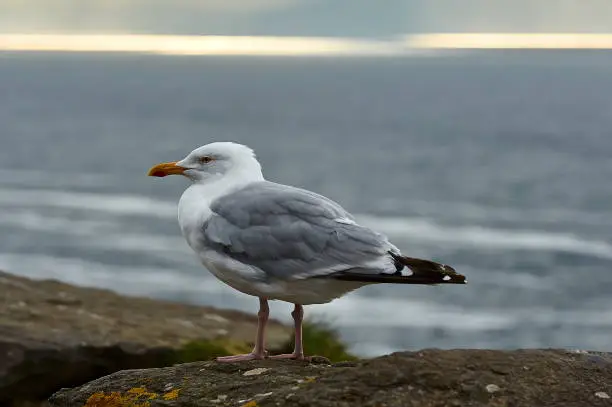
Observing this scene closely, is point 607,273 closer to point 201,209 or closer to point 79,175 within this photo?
point 201,209

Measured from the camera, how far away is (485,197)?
51.3 metres

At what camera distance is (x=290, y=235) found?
5793 millimetres

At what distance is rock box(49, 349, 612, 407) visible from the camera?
4.92 meters

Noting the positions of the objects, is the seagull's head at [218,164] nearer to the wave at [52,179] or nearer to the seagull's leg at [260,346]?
the seagull's leg at [260,346]

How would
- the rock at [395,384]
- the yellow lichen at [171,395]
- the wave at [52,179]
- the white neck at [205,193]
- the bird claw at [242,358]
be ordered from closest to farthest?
the rock at [395,384] → the yellow lichen at [171,395] → the bird claw at [242,358] → the white neck at [205,193] → the wave at [52,179]

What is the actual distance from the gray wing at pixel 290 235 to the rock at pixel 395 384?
554 millimetres

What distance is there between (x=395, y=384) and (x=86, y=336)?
515cm

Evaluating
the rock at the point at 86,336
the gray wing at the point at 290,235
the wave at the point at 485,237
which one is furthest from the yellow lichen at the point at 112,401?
the wave at the point at 485,237

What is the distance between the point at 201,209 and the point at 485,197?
4614 centimetres

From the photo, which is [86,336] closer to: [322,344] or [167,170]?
[322,344]

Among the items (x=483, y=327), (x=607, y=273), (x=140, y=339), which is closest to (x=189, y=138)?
(x=607, y=273)

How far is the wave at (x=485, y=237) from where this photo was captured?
110 feet

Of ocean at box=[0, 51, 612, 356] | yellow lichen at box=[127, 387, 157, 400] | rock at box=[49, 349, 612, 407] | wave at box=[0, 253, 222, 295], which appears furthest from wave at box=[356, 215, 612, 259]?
yellow lichen at box=[127, 387, 157, 400]

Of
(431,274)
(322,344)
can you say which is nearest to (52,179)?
(322,344)
